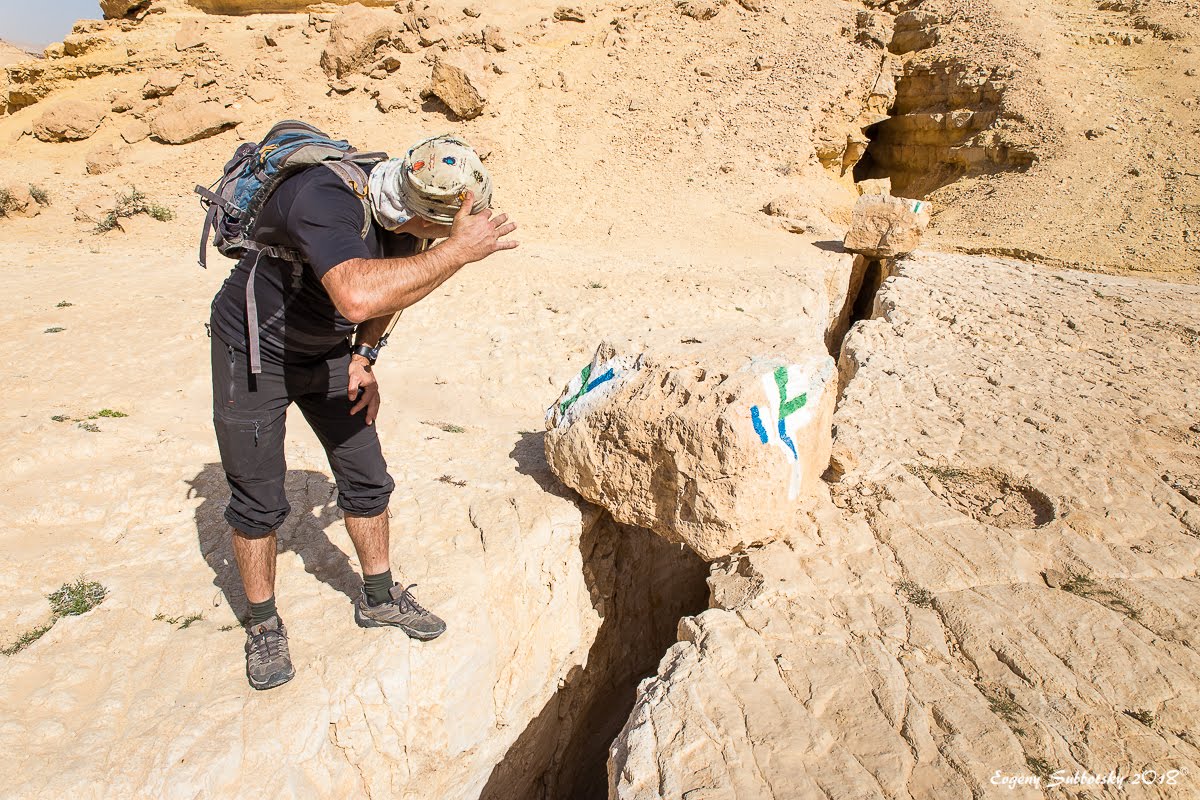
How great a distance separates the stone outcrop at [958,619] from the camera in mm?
1892

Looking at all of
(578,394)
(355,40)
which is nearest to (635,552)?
(578,394)

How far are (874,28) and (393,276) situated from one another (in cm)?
1640

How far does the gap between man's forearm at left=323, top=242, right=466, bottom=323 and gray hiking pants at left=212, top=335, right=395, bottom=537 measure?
664mm

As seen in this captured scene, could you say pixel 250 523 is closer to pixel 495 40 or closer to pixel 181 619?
pixel 181 619

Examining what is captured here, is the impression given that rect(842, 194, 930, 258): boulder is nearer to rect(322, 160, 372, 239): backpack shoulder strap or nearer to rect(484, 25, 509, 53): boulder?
rect(322, 160, 372, 239): backpack shoulder strap

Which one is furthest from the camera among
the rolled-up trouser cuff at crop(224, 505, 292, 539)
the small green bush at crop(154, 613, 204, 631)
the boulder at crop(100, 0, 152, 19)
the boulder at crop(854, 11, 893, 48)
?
the boulder at crop(100, 0, 152, 19)

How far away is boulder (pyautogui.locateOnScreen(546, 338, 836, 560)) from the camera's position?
8.34 ft

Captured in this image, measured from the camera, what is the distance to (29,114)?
14.3 metres

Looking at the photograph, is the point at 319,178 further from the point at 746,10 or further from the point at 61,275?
the point at 746,10

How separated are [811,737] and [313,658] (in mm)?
1728

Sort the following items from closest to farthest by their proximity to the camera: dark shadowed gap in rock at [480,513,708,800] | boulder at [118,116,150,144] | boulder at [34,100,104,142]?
1. dark shadowed gap in rock at [480,513,708,800]
2. boulder at [118,116,150,144]
3. boulder at [34,100,104,142]

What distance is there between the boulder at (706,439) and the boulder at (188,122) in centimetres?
1382

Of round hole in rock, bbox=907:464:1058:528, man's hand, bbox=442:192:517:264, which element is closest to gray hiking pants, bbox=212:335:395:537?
man's hand, bbox=442:192:517:264

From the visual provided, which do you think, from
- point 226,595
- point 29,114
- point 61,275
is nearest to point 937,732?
point 226,595
